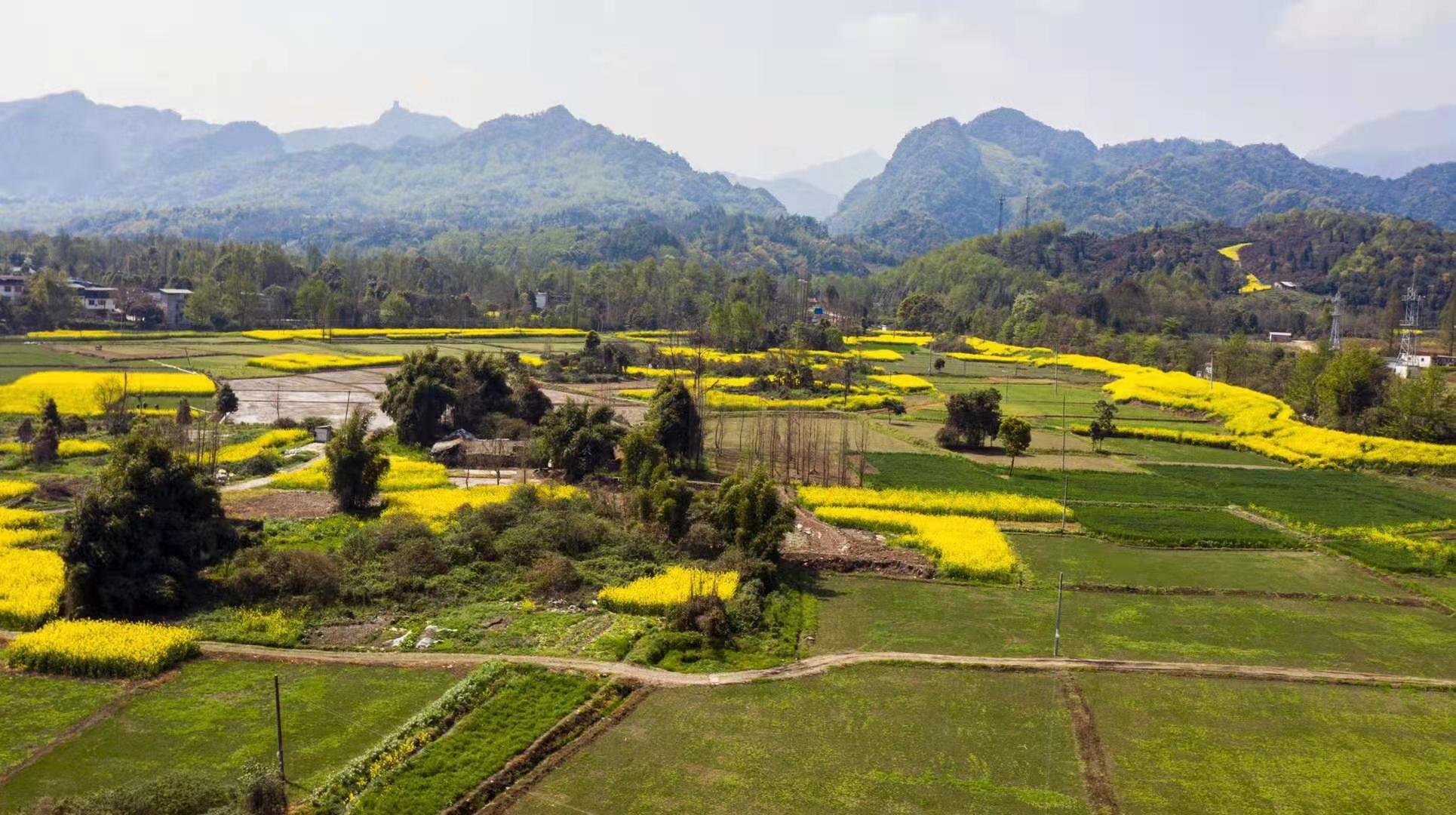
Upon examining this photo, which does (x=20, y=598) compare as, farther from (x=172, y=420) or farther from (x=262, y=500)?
(x=172, y=420)

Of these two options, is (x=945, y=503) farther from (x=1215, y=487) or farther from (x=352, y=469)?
(x=352, y=469)

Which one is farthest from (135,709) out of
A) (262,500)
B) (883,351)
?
(883,351)

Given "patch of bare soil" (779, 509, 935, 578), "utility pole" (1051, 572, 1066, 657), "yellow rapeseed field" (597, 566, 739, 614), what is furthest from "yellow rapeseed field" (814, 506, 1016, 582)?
"yellow rapeseed field" (597, 566, 739, 614)

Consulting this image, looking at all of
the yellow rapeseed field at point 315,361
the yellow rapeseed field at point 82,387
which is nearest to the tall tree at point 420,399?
the yellow rapeseed field at point 82,387

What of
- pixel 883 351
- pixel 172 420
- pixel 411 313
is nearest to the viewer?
pixel 172 420

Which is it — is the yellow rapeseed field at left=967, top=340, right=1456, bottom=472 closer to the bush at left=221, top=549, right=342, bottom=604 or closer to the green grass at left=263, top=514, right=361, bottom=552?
the green grass at left=263, top=514, right=361, bottom=552
